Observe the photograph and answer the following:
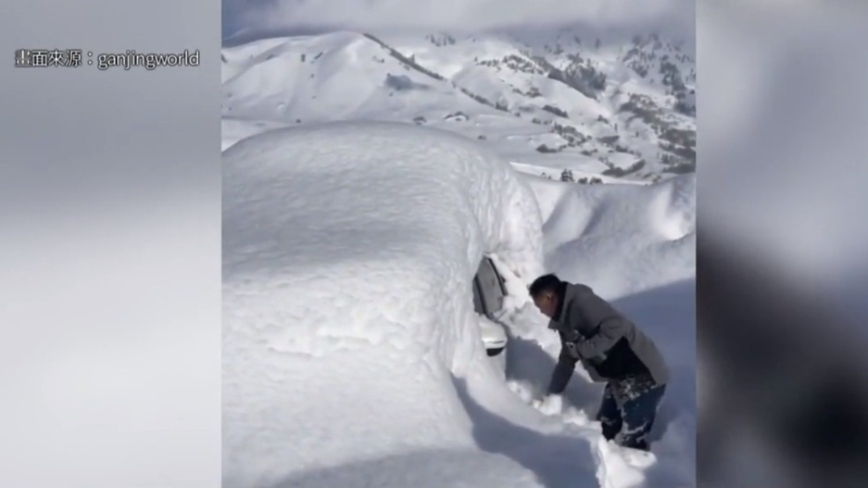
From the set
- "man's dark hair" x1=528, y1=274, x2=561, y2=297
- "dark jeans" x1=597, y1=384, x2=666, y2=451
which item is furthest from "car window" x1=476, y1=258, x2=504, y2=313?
"dark jeans" x1=597, y1=384, x2=666, y2=451

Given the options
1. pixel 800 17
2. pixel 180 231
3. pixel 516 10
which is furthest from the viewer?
pixel 800 17

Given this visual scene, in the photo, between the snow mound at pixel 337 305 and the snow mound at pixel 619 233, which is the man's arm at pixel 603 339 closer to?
the snow mound at pixel 619 233

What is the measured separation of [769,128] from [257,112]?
188cm

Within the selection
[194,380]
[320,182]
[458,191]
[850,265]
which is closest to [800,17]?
[850,265]

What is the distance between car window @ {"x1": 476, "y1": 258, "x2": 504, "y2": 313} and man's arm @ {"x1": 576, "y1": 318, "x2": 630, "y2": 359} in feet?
1.01

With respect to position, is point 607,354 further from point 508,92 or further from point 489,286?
point 508,92

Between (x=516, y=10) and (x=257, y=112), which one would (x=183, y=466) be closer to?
(x=257, y=112)

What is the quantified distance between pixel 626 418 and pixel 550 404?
0.85 feet

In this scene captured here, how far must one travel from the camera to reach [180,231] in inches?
106

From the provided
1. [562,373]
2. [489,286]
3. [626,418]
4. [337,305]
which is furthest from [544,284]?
[337,305]

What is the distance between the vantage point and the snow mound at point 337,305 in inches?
108

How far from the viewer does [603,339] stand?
3217 mm

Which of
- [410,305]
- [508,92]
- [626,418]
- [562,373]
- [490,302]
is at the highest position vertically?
[508,92]

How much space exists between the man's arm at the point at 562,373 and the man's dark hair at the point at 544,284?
21 centimetres
